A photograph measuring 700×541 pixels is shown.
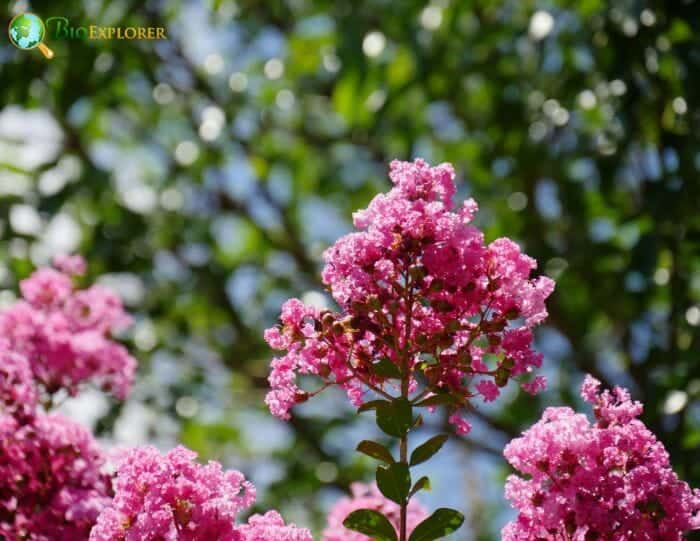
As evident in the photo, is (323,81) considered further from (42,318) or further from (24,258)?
(42,318)

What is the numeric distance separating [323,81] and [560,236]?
3.31 feet

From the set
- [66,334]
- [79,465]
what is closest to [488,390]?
[79,465]

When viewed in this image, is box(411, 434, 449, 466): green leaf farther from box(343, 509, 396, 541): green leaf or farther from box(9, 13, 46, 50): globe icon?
box(9, 13, 46, 50): globe icon

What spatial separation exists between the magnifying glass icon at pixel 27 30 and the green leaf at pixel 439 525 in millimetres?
2052

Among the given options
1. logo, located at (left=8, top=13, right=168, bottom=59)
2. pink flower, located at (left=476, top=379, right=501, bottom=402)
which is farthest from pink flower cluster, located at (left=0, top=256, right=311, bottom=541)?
logo, located at (left=8, top=13, right=168, bottom=59)

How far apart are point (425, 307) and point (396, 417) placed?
111 mm

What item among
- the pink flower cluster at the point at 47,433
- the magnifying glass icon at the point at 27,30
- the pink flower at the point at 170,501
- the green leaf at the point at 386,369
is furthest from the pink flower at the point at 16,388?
the magnifying glass icon at the point at 27,30

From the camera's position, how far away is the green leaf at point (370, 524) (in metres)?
0.95

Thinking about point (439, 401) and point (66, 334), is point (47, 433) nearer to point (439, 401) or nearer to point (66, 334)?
point (66, 334)

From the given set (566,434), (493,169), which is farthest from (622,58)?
(566,434)

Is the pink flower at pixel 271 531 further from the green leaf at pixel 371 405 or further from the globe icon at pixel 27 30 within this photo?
the globe icon at pixel 27 30

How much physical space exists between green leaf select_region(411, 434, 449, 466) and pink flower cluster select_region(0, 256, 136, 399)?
2.29 ft

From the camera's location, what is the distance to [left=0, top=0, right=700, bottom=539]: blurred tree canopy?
2447mm

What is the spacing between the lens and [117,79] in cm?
339
